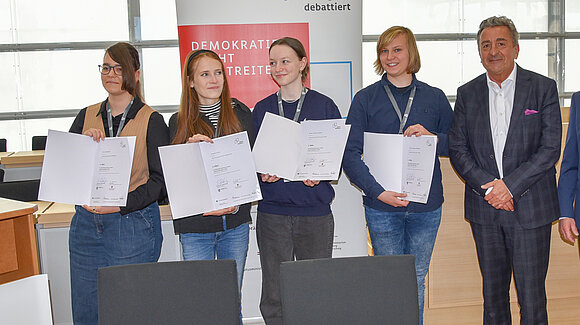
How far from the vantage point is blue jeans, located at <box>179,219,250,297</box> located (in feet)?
8.27

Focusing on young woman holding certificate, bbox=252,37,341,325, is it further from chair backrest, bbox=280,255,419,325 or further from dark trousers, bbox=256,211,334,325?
chair backrest, bbox=280,255,419,325

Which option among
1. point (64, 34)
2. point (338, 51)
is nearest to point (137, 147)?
point (338, 51)

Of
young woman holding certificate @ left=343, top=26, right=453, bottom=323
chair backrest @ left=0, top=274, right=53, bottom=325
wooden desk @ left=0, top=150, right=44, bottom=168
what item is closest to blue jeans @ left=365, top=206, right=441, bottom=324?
young woman holding certificate @ left=343, top=26, right=453, bottom=323

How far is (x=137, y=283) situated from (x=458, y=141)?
6.08 feet

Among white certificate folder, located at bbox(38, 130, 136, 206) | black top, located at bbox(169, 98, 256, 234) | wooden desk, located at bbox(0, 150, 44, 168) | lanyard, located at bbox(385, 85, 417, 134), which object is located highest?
lanyard, located at bbox(385, 85, 417, 134)

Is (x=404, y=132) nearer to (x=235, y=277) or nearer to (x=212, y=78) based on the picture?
(x=212, y=78)

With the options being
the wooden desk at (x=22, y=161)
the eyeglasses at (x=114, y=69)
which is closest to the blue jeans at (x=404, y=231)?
the eyeglasses at (x=114, y=69)

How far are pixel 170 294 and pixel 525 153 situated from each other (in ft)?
6.21

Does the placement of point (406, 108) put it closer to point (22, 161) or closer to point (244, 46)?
point (244, 46)

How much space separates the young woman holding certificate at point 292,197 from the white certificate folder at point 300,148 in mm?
95

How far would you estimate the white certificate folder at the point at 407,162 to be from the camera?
8.72ft

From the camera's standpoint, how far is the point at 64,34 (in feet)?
25.9

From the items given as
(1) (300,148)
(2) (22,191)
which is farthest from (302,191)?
(2) (22,191)

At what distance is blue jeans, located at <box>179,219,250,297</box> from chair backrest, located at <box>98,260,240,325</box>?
2.60ft
